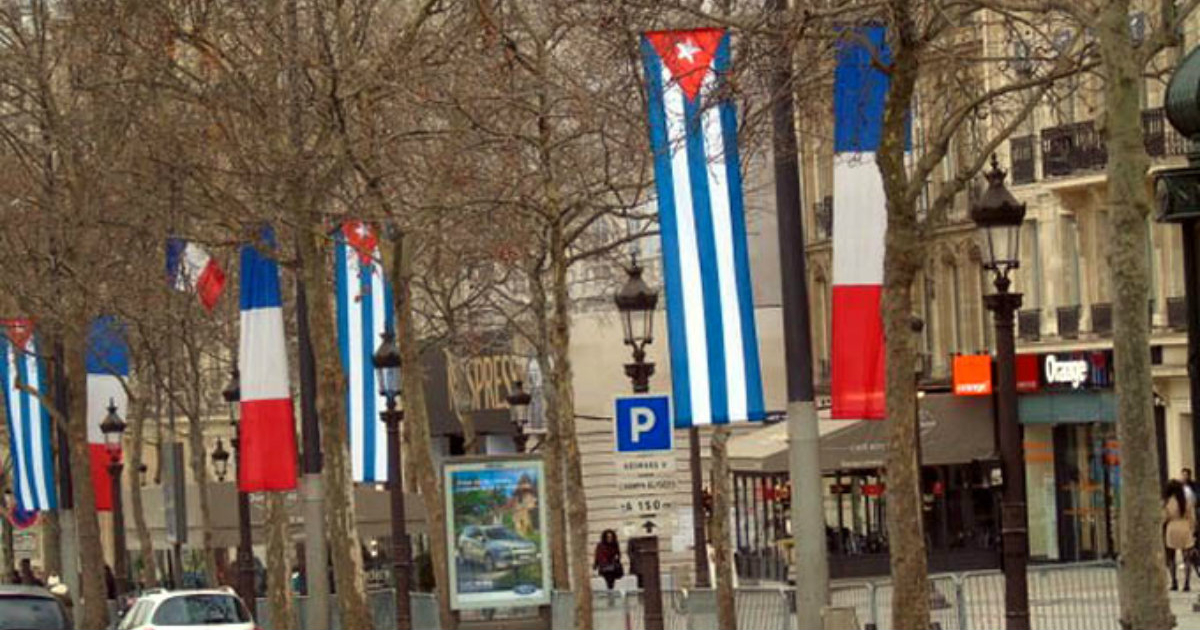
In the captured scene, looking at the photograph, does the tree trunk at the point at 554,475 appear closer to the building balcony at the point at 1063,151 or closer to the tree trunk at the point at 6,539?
the building balcony at the point at 1063,151

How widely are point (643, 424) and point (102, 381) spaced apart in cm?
3587

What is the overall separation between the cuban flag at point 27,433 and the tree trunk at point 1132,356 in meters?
39.4

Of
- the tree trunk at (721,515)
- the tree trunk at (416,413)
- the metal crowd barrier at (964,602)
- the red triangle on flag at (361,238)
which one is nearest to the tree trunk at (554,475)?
the tree trunk at (416,413)

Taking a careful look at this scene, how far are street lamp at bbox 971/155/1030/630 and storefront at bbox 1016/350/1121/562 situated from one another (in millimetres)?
29198

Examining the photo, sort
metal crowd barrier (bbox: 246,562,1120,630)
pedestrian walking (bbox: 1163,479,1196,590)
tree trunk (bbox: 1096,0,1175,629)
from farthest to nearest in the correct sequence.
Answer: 1. pedestrian walking (bbox: 1163,479,1196,590)
2. metal crowd barrier (bbox: 246,562,1120,630)
3. tree trunk (bbox: 1096,0,1175,629)

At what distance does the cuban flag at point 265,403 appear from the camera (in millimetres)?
38406

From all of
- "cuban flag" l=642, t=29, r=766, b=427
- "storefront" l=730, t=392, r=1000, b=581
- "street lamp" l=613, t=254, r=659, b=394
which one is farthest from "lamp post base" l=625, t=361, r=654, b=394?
"storefront" l=730, t=392, r=1000, b=581

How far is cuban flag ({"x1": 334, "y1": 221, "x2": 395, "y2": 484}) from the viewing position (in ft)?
141

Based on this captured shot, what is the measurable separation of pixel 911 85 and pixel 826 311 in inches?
1877

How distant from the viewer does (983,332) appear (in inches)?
2488

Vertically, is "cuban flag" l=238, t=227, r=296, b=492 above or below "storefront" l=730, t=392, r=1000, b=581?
above

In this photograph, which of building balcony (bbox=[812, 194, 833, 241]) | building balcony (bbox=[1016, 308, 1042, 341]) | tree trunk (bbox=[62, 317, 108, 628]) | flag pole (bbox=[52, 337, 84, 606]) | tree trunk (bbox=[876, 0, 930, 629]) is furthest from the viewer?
building balcony (bbox=[812, 194, 833, 241])

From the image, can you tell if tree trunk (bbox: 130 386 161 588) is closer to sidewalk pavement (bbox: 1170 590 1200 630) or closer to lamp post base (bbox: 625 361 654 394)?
sidewalk pavement (bbox: 1170 590 1200 630)

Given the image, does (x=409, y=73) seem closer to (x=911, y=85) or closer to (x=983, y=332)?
(x=911, y=85)
